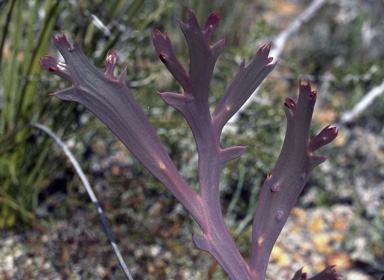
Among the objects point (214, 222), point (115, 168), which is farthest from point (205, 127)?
point (115, 168)

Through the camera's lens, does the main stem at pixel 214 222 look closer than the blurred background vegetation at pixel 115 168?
Yes

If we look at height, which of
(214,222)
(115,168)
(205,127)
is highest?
(115,168)

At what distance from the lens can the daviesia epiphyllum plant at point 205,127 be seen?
0.89 metres

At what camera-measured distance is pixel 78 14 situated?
7.14ft

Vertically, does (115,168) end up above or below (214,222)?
above

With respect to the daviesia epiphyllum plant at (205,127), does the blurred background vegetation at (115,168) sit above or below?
above

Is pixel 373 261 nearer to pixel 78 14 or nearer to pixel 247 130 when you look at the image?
pixel 247 130

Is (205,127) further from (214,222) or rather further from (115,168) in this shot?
(115,168)

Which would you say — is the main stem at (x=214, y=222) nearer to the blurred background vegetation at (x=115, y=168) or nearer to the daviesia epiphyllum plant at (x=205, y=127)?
the daviesia epiphyllum plant at (x=205, y=127)

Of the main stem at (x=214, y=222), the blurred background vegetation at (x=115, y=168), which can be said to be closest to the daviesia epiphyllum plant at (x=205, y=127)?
the main stem at (x=214, y=222)

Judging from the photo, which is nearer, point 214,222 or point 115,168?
point 214,222

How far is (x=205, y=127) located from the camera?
3.12ft

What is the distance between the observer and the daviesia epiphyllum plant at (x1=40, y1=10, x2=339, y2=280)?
2.92 feet

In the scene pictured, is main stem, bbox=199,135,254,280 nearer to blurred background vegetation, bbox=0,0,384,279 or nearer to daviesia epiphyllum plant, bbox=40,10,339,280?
daviesia epiphyllum plant, bbox=40,10,339,280
